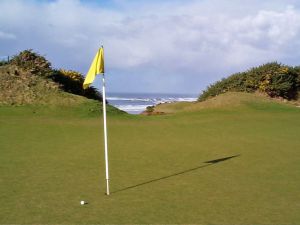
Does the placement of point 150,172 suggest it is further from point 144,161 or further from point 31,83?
point 31,83

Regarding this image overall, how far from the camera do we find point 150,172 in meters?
9.66

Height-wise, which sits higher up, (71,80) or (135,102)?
(71,80)

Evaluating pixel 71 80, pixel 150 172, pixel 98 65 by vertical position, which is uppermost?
pixel 71 80

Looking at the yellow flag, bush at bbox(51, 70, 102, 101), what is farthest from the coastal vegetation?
bush at bbox(51, 70, 102, 101)

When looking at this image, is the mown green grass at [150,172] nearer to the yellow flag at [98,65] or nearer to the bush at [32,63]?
the yellow flag at [98,65]

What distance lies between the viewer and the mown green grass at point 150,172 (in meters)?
6.74

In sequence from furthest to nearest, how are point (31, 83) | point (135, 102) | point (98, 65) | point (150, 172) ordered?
1. point (135, 102)
2. point (31, 83)
3. point (150, 172)
4. point (98, 65)

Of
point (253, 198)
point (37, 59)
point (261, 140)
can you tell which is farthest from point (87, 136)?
point (37, 59)

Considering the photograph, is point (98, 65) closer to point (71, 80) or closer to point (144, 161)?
point (144, 161)

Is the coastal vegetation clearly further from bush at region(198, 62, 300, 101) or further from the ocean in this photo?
the ocean

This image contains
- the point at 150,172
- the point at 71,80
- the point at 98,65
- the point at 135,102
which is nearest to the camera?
the point at 98,65

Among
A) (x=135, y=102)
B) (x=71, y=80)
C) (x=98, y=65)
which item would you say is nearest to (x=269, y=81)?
(x=71, y=80)

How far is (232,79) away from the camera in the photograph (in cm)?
3397

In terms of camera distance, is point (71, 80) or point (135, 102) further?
point (135, 102)
